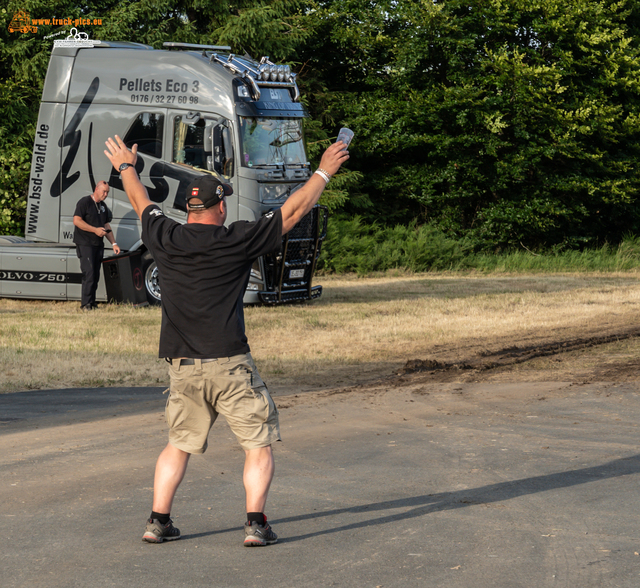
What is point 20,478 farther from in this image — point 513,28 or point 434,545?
point 513,28

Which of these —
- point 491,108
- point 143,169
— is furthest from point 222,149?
point 491,108

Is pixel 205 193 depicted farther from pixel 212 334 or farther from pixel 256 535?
pixel 256 535

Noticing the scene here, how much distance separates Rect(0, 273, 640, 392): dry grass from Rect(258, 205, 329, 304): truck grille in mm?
297

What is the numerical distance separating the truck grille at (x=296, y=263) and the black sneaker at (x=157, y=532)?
11.2 meters

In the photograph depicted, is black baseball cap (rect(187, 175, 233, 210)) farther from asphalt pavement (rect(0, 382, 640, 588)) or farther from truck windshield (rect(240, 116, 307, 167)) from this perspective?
truck windshield (rect(240, 116, 307, 167))

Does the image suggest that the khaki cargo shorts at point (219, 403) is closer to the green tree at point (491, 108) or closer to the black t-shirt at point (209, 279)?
the black t-shirt at point (209, 279)

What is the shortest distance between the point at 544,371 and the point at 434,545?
6.11 metres

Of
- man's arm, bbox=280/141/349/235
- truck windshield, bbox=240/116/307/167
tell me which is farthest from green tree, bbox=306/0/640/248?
man's arm, bbox=280/141/349/235

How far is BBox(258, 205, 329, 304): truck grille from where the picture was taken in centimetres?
1590

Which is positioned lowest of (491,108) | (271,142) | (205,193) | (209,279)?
(209,279)

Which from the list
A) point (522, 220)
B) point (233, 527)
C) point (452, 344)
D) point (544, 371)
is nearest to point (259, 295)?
point (452, 344)

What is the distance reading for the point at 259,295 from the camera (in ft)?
52.1

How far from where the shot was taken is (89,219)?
15.4 m

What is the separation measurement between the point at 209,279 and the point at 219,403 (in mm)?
617
